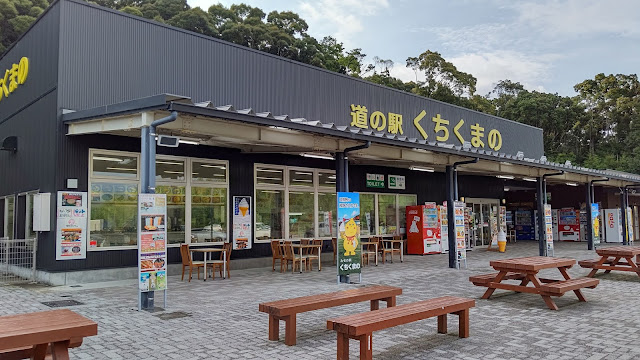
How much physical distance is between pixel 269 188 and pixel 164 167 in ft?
9.75

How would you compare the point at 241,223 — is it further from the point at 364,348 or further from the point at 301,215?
the point at 364,348

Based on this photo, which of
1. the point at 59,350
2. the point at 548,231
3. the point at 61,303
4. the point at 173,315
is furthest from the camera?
the point at 548,231

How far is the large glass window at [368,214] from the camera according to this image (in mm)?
15648

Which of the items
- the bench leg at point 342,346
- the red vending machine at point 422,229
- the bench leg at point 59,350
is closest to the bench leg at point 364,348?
the bench leg at point 342,346

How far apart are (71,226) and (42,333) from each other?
21.9 ft

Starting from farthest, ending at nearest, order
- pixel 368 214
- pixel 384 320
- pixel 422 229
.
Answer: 1. pixel 422 229
2. pixel 368 214
3. pixel 384 320

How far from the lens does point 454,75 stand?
149 feet

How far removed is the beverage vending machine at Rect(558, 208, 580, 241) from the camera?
74.0 ft

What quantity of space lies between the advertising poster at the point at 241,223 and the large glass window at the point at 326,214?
8.60 feet

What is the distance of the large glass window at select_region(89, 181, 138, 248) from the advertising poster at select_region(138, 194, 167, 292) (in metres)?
3.58

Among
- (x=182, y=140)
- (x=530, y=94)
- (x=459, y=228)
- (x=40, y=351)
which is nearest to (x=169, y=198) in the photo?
(x=182, y=140)

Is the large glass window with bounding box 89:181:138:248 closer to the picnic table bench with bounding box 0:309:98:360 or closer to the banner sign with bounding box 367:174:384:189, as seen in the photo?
the picnic table bench with bounding box 0:309:98:360

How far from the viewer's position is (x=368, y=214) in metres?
15.9

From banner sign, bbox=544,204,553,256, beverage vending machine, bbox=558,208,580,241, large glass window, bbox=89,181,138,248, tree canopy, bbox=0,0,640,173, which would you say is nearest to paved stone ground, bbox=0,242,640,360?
large glass window, bbox=89,181,138,248
